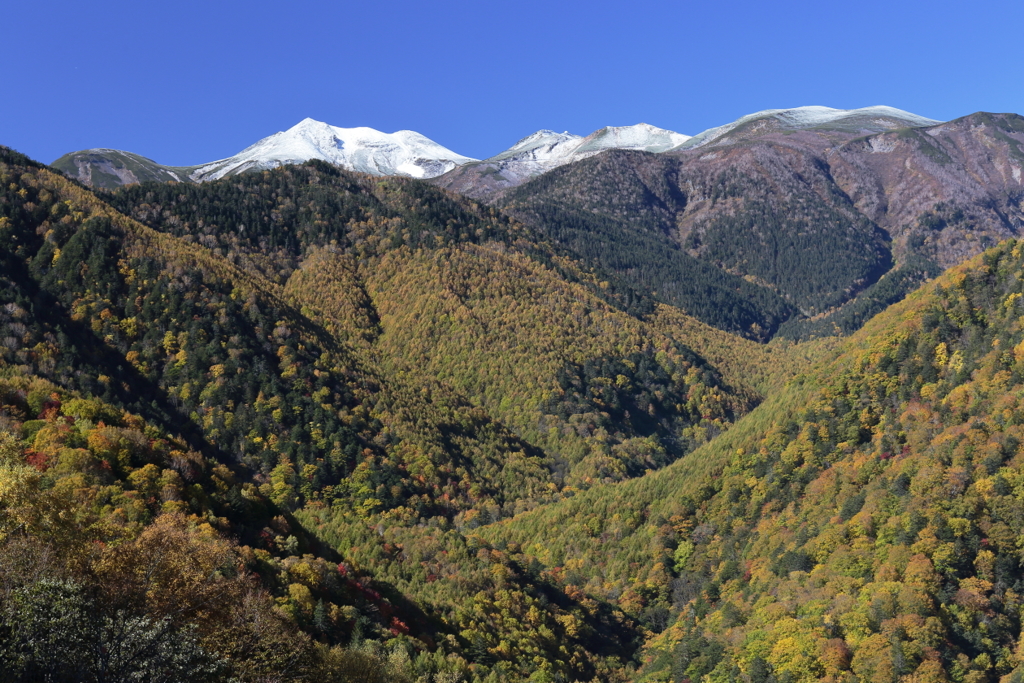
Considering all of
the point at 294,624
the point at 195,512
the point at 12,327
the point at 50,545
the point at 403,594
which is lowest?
the point at 403,594

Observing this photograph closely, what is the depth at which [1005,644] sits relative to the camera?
418 feet

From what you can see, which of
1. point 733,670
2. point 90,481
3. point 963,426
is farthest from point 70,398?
point 963,426

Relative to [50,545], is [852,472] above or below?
below

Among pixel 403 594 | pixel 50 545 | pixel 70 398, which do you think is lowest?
pixel 403 594

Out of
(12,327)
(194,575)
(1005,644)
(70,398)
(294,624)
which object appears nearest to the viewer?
(194,575)

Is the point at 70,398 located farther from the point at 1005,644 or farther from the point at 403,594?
the point at 1005,644

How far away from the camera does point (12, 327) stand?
7648 inches

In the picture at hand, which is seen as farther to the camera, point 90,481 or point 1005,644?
point 1005,644

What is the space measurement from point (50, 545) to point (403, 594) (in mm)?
85579

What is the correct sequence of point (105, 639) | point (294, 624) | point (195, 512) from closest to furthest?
point (105, 639)
point (294, 624)
point (195, 512)

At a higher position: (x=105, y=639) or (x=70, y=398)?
(x=70, y=398)

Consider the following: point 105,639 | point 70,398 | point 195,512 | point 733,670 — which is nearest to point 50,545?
point 105,639

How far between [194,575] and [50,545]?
11439 millimetres

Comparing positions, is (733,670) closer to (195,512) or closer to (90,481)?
(195,512)
